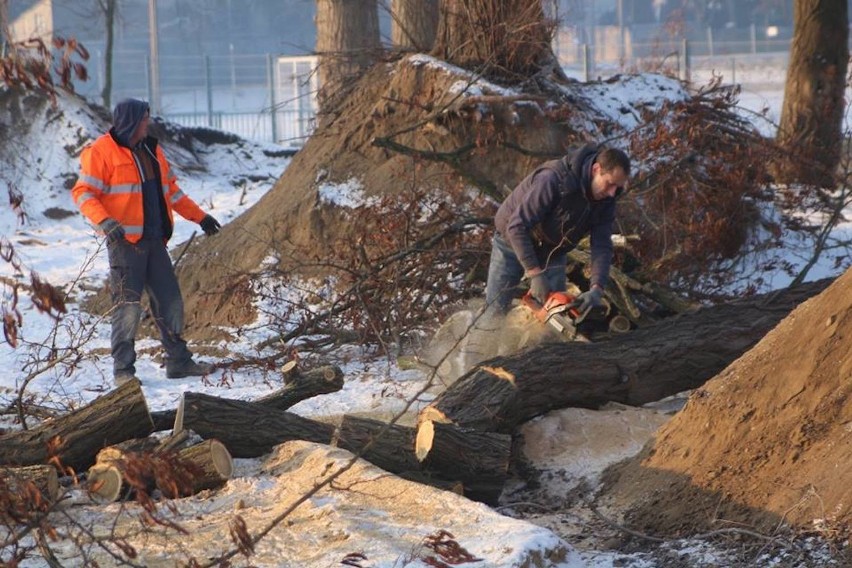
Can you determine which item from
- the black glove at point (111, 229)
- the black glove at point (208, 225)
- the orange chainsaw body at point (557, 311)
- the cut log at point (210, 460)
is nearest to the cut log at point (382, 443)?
the cut log at point (210, 460)

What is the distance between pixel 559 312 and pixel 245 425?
79.9 inches

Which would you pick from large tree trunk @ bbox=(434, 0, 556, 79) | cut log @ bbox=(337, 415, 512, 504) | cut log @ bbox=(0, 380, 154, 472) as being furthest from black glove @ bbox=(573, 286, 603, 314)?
large tree trunk @ bbox=(434, 0, 556, 79)

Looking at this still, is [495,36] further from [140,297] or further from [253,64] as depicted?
[253,64]

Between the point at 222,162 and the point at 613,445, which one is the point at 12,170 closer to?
the point at 222,162

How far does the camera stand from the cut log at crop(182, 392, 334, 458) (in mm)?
5824

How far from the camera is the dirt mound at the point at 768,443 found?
191 inches

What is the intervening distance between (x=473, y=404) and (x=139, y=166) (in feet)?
10.8

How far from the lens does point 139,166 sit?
816 cm

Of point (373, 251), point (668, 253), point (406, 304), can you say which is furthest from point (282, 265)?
point (668, 253)

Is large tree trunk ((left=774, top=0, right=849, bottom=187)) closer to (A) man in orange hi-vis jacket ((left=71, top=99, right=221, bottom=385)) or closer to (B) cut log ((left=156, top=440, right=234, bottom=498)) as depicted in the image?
(A) man in orange hi-vis jacket ((left=71, top=99, right=221, bottom=385))

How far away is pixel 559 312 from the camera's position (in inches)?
273

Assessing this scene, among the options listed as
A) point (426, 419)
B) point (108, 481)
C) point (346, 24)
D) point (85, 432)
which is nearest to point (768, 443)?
point (426, 419)

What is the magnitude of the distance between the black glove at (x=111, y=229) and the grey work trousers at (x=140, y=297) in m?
0.08

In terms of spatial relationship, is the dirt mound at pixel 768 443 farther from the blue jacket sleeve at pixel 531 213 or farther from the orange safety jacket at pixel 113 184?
the orange safety jacket at pixel 113 184
